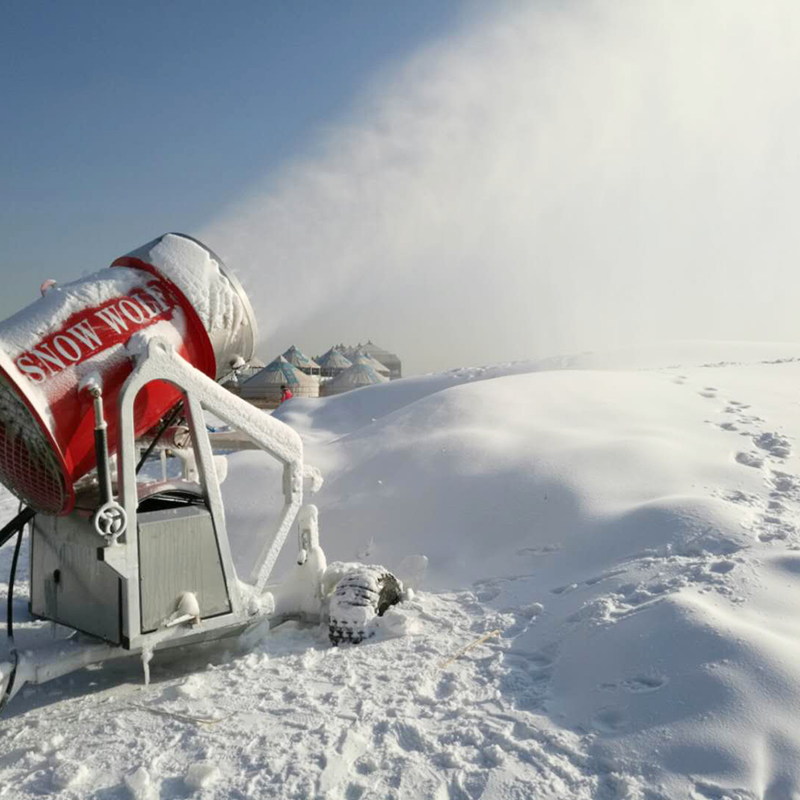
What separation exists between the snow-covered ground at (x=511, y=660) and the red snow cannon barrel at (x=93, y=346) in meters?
1.28

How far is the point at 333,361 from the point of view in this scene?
44.6m

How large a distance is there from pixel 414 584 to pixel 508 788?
8.84 ft

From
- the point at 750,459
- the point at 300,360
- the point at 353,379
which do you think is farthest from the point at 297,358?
the point at 750,459

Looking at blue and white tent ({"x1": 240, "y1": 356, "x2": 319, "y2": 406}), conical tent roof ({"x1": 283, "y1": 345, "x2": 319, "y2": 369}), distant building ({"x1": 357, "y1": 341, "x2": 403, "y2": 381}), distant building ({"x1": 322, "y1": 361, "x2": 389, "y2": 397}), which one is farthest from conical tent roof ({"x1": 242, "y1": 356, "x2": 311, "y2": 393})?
distant building ({"x1": 357, "y1": 341, "x2": 403, "y2": 381})

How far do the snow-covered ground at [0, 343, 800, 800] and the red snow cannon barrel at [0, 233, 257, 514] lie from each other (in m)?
1.28

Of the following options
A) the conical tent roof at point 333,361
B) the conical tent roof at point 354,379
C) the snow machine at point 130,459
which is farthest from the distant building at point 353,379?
the snow machine at point 130,459

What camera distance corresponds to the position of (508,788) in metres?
2.82

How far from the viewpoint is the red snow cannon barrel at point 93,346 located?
3.57 m

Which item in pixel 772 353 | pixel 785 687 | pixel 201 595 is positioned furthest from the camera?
pixel 772 353

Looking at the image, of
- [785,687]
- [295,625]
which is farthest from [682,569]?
[295,625]

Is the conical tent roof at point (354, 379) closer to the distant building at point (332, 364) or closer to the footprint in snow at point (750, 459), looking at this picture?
the distant building at point (332, 364)

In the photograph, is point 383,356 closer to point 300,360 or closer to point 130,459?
point 300,360

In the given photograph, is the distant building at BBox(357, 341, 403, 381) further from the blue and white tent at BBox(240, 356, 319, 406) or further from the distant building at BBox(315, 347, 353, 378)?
the blue and white tent at BBox(240, 356, 319, 406)

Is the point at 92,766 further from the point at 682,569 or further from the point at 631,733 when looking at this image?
the point at 682,569
